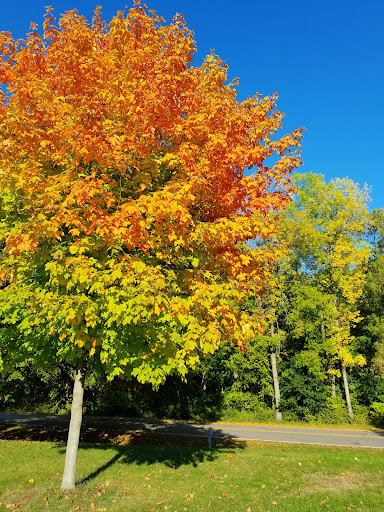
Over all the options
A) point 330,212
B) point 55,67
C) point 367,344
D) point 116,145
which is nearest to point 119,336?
point 116,145

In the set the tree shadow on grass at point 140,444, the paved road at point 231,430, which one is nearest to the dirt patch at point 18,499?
the tree shadow on grass at point 140,444

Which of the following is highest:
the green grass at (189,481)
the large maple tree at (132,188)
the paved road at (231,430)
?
the large maple tree at (132,188)

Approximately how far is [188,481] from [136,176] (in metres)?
7.12

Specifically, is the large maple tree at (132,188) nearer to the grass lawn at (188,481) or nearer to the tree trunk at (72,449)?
the tree trunk at (72,449)

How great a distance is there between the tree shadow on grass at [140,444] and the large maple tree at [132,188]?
12.2ft

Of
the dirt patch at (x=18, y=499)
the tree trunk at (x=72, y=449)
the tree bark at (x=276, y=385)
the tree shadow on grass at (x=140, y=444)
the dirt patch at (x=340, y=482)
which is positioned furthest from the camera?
the tree bark at (x=276, y=385)

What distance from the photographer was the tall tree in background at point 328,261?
70.9 feet

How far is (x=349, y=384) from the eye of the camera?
75.9ft

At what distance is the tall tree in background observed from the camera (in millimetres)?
21609

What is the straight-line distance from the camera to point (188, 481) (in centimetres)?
806

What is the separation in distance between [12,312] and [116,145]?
404 cm

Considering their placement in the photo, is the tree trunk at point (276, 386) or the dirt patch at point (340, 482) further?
the tree trunk at point (276, 386)

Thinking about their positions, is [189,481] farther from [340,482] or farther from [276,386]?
[276,386]

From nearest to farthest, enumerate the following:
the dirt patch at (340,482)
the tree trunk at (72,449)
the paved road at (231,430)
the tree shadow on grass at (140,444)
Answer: the tree trunk at (72,449) < the dirt patch at (340,482) < the tree shadow on grass at (140,444) < the paved road at (231,430)
